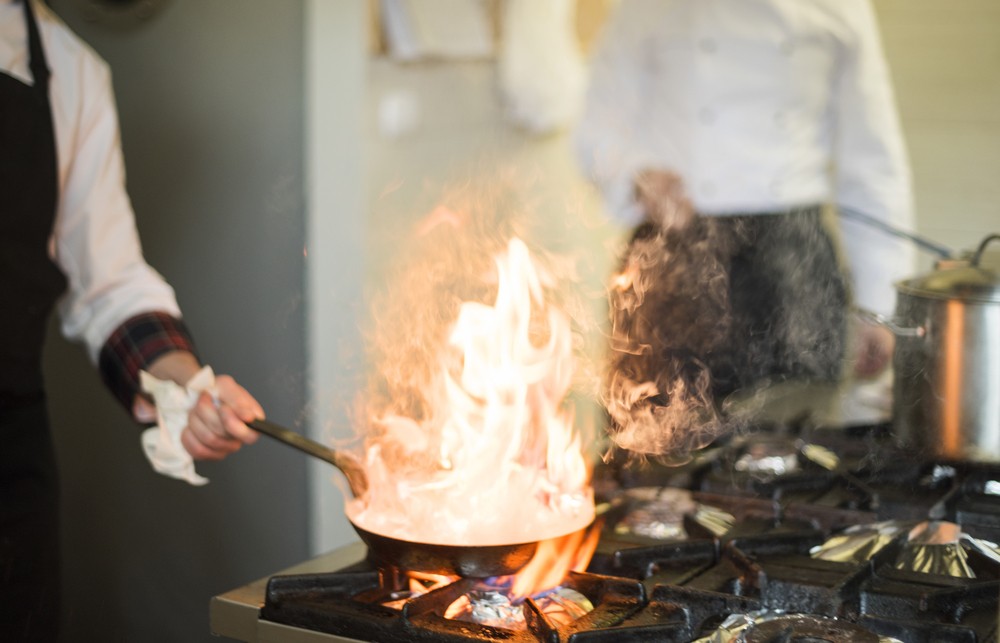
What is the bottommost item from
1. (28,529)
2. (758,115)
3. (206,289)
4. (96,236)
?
(28,529)

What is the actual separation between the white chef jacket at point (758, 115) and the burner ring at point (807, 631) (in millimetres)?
1193

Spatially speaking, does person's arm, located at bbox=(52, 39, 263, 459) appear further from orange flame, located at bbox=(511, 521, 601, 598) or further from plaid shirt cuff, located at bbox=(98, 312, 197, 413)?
orange flame, located at bbox=(511, 521, 601, 598)

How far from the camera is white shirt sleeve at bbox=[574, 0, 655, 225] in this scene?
2.48 meters

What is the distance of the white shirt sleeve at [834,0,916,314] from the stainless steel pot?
67cm

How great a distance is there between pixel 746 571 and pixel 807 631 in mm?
191

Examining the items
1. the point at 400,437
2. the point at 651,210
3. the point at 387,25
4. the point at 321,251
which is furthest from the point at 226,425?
the point at 387,25

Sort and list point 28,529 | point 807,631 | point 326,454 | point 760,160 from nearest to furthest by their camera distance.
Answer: point 807,631
point 326,454
point 28,529
point 760,160

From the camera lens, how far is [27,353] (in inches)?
56.0

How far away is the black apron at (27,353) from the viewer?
4.44ft

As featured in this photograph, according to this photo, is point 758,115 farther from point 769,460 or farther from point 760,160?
point 769,460

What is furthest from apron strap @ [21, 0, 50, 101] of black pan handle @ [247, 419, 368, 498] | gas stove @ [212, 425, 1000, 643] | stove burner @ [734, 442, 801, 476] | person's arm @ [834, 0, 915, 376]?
person's arm @ [834, 0, 915, 376]

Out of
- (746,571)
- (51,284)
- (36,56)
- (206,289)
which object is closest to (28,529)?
(51,284)

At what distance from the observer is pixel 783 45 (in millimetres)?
2254

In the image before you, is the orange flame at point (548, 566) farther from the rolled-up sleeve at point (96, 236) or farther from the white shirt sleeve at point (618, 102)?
the white shirt sleeve at point (618, 102)
